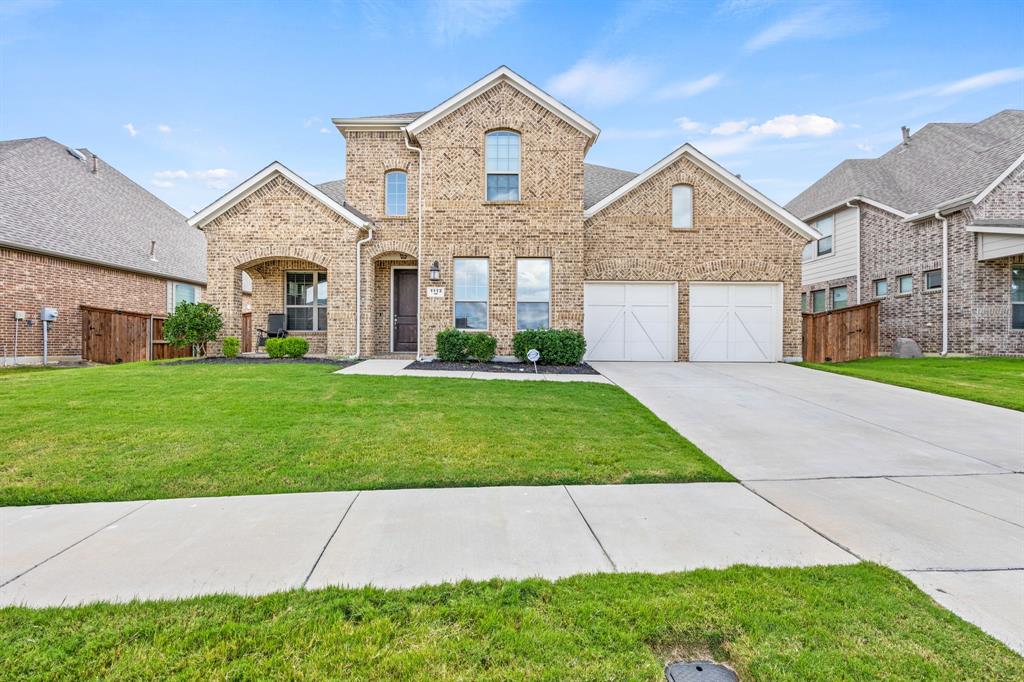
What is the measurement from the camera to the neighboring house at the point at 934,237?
44.3 feet

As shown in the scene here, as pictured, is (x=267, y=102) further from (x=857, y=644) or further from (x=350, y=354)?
(x=857, y=644)

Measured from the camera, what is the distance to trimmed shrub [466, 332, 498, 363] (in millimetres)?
11719

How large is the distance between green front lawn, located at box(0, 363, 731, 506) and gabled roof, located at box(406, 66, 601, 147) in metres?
8.00

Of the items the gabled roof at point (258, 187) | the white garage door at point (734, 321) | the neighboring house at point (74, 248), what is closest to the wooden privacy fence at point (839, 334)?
the white garage door at point (734, 321)

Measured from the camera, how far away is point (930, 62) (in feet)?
42.5

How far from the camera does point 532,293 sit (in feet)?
41.4

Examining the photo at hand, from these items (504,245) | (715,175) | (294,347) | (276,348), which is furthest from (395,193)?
(715,175)

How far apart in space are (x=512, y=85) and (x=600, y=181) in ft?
19.0

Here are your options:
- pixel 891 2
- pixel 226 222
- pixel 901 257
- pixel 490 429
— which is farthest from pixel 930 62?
pixel 226 222

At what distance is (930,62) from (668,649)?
729 inches

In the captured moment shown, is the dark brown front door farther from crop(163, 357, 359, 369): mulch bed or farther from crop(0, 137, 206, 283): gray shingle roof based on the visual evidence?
crop(0, 137, 206, 283): gray shingle roof

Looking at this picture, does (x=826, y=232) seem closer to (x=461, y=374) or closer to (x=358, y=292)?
(x=461, y=374)

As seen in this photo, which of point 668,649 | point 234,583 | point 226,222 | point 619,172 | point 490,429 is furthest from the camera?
point 619,172

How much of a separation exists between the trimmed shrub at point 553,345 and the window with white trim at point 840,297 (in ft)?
42.6
